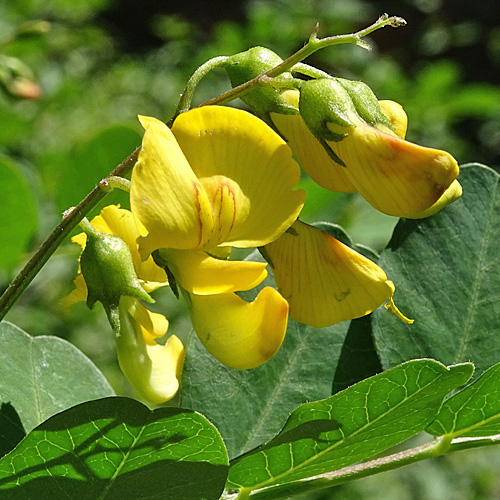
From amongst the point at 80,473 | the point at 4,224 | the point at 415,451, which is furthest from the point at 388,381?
the point at 4,224

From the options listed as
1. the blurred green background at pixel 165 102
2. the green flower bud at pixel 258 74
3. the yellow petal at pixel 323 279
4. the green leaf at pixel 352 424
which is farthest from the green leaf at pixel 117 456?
the blurred green background at pixel 165 102

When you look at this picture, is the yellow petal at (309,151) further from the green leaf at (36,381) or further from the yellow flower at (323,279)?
the green leaf at (36,381)

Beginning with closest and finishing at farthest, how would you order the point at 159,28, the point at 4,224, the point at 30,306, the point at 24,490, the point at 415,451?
the point at 24,490, the point at 415,451, the point at 4,224, the point at 30,306, the point at 159,28

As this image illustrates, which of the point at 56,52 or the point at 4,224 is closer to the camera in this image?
the point at 4,224

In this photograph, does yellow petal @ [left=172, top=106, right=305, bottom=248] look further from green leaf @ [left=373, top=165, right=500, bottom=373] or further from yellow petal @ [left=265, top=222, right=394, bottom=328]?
green leaf @ [left=373, top=165, right=500, bottom=373]

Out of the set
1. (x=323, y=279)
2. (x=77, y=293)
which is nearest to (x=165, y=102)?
(x=77, y=293)

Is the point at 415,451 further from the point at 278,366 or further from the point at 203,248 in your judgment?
the point at 203,248

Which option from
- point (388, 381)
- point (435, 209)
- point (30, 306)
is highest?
point (435, 209)

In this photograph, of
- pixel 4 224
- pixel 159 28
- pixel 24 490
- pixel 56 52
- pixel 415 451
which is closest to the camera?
pixel 24 490
